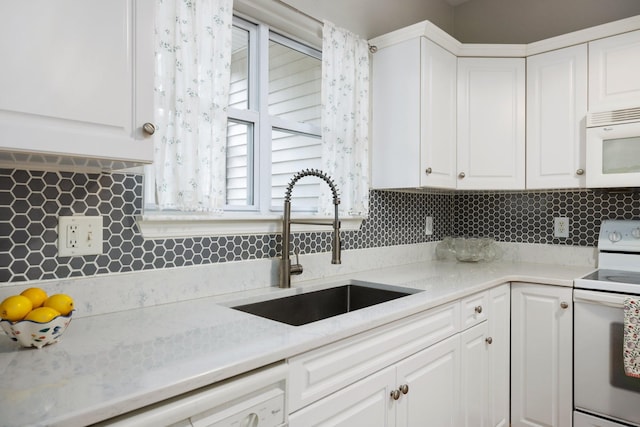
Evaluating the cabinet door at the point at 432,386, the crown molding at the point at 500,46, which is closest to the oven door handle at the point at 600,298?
the cabinet door at the point at 432,386

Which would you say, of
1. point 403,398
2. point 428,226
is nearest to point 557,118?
point 428,226

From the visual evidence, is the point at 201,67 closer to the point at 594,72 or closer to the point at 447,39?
the point at 447,39

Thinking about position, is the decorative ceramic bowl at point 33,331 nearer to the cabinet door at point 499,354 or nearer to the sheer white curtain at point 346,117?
the sheer white curtain at point 346,117

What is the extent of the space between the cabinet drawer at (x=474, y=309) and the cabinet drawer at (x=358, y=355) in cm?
15

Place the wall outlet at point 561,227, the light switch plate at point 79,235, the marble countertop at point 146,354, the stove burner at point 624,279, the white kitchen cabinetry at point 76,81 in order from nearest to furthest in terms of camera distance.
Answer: the marble countertop at point 146,354
the white kitchen cabinetry at point 76,81
the light switch plate at point 79,235
the stove burner at point 624,279
the wall outlet at point 561,227

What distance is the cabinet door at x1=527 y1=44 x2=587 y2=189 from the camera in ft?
7.56

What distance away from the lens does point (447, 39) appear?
7.73 ft

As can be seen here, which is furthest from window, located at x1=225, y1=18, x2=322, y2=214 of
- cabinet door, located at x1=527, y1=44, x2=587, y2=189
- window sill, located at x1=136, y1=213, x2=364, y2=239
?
cabinet door, located at x1=527, y1=44, x2=587, y2=189

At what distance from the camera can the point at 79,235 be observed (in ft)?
4.12

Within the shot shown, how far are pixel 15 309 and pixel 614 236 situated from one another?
9.16 ft

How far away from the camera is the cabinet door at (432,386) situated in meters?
1.47

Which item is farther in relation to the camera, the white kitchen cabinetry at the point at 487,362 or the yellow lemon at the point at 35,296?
the white kitchen cabinetry at the point at 487,362

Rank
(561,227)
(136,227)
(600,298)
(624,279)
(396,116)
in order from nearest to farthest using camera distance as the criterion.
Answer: (136,227)
(600,298)
(624,279)
(396,116)
(561,227)

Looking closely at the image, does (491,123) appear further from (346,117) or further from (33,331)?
(33,331)
